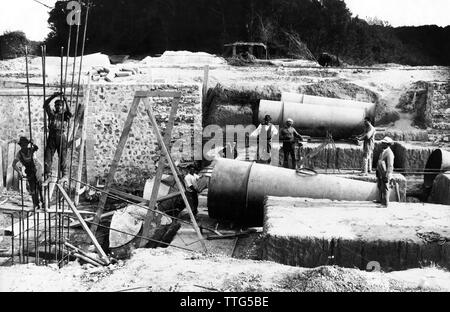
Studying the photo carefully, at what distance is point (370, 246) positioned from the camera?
273 inches

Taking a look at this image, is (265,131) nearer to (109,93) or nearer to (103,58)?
(109,93)

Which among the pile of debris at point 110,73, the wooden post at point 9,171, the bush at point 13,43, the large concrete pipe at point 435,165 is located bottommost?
the wooden post at point 9,171

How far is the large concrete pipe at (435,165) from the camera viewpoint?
11.5 meters

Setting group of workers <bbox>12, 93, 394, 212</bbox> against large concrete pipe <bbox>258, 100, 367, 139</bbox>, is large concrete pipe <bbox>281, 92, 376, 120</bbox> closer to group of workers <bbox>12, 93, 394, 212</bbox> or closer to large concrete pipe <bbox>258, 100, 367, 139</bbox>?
large concrete pipe <bbox>258, 100, 367, 139</bbox>

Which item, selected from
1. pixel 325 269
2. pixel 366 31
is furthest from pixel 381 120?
pixel 366 31

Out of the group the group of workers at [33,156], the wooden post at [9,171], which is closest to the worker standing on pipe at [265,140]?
the group of workers at [33,156]

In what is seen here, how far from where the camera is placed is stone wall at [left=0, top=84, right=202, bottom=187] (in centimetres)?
1338

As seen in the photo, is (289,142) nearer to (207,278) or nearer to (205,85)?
(205,85)

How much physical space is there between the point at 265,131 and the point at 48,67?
8.26m

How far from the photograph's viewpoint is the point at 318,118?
47.1 feet

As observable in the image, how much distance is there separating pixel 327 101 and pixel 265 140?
318cm

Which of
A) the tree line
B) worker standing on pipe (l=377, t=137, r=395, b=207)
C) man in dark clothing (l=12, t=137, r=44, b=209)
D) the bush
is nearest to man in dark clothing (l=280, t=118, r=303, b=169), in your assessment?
worker standing on pipe (l=377, t=137, r=395, b=207)

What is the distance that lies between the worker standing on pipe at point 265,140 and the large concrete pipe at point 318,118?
177 centimetres

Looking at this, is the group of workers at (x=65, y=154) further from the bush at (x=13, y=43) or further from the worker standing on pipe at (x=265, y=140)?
the bush at (x=13, y=43)
